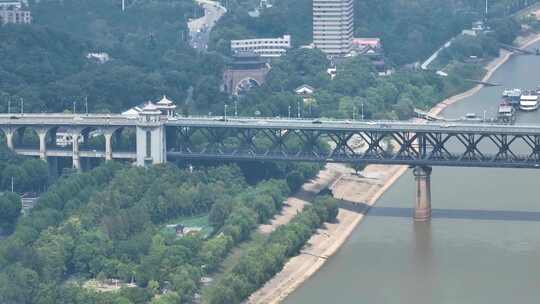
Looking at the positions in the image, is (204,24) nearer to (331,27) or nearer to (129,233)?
(331,27)

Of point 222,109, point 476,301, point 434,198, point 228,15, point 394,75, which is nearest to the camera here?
point 476,301

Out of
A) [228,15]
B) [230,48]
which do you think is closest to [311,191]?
[230,48]

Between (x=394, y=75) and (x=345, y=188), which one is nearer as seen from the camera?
(x=345, y=188)

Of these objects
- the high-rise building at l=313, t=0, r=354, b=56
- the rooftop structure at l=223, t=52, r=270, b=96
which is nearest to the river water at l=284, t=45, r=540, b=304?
the rooftop structure at l=223, t=52, r=270, b=96

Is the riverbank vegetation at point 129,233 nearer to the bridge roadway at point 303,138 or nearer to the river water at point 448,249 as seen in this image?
the bridge roadway at point 303,138

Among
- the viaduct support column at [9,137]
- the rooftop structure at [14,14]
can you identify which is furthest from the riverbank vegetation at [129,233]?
the rooftop structure at [14,14]

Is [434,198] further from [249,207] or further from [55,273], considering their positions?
[55,273]
